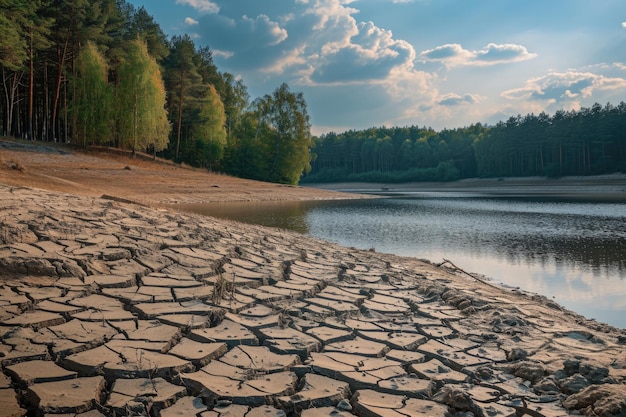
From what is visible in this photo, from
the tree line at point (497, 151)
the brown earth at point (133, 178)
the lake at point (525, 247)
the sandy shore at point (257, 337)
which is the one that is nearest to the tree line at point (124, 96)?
the brown earth at point (133, 178)

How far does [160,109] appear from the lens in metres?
33.6

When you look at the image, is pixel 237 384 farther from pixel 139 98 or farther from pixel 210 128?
pixel 210 128

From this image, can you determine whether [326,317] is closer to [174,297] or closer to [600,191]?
[174,297]

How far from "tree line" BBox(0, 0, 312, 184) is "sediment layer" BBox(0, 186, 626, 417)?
21141 mm

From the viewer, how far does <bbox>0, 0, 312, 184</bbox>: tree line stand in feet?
103

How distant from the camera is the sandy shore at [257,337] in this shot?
2.55m

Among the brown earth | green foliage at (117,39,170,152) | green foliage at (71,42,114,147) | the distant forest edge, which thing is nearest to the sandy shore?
the brown earth

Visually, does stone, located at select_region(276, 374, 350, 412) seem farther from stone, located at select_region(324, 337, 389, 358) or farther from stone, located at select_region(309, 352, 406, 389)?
stone, located at select_region(324, 337, 389, 358)

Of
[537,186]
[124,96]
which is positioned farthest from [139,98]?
[537,186]

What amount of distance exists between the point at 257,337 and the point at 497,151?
3003 inches

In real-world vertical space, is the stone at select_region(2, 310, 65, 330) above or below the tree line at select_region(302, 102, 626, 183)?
below

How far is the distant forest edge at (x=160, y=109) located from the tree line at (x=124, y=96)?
3.8 inches

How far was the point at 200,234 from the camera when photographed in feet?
23.0

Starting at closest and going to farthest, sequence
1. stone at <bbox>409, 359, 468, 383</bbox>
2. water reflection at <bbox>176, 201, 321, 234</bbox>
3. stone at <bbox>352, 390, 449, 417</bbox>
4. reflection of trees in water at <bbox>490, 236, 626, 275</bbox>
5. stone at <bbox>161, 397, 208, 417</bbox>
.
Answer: stone at <bbox>161, 397, 208, 417</bbox>, stone at <bbox>352, 390, 449, 417</bbox>, stone at <bbox>409, 359, 468, 383</bbox>, reflection of trees in water at <bbox>490, 236, 626, 275</bbox>, water reflection at <bbox>176, 201, 321, 234</bbox>
